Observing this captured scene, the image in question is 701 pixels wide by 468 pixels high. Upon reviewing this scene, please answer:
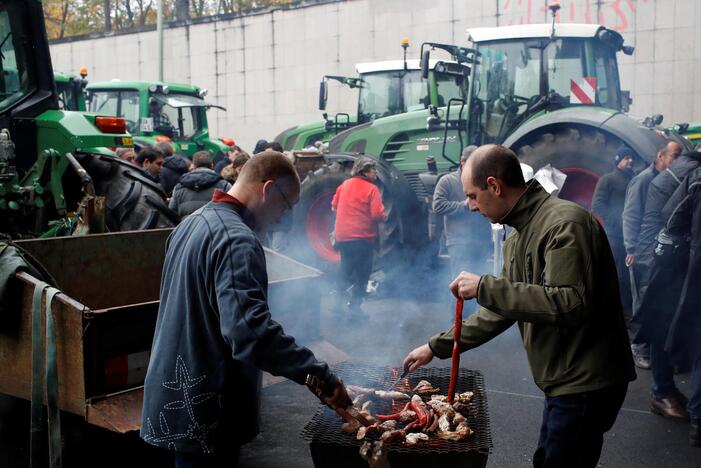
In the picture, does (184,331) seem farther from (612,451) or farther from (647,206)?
(647,206)

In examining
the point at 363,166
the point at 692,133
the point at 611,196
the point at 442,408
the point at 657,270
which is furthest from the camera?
the point at 692,133

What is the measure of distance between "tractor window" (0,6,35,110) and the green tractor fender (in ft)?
16.5

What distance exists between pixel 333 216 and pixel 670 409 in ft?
18.9

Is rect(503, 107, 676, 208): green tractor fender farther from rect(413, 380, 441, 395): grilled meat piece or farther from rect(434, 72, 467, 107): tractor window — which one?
rect(413, 380, 441, 395): grilled meat piece

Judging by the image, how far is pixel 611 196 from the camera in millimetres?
7039

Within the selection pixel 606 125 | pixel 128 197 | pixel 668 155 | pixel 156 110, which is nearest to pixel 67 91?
pixel 156 110

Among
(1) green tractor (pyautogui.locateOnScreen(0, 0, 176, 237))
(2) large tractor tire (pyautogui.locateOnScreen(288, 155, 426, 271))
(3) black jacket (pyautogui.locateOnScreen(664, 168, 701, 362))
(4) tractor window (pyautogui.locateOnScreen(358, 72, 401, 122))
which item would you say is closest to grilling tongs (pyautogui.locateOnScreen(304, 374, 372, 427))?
(3) black jacket (pyautogui.locateOnScreen(664, 168, 701, 362))

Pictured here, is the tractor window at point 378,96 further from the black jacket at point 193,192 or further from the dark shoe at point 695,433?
the dark shoe at point 695,433

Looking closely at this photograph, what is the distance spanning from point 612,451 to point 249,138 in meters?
17.3

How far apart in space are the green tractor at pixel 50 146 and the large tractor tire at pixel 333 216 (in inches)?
140

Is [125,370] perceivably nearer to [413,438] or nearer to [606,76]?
[413,438]

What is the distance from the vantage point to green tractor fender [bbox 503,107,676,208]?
7.30m

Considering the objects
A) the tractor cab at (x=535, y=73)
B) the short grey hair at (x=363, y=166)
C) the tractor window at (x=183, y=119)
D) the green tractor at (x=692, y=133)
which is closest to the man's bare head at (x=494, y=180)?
the short grey hair at (x=363, y=166)

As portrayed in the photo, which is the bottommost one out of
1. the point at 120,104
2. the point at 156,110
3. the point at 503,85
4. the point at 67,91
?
the point at 156,110
